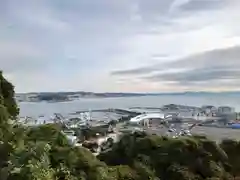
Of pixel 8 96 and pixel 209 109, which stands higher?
pixel 8 96

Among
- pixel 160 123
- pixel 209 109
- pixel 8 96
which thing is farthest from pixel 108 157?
pixel 209 109

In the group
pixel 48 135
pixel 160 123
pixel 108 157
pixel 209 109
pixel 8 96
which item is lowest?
pixel 160 123

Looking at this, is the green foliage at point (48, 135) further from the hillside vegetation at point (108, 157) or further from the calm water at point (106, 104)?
the calm water at point (106, 104)

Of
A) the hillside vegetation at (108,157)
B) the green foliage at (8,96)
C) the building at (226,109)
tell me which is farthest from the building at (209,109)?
the green foliage at (8,96)

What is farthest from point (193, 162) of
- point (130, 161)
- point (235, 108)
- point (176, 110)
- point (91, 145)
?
point (176, 110)

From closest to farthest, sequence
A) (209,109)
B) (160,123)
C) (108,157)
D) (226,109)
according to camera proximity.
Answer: (108,157)
(160,123)
(226,109)
(209,109)

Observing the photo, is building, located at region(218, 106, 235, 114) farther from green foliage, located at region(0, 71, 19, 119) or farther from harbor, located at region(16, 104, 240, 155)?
green foliage, located at region(0, 71, 19, 119)

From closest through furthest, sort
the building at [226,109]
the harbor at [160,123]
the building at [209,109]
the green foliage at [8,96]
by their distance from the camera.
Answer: the green foliage at [8,96] → the harbor at [160,123] → the building at [226,109] → the building at [209,109]

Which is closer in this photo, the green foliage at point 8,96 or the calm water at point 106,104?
the green foliage at point 8,96

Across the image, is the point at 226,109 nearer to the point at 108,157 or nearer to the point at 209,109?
the point at 209,109
